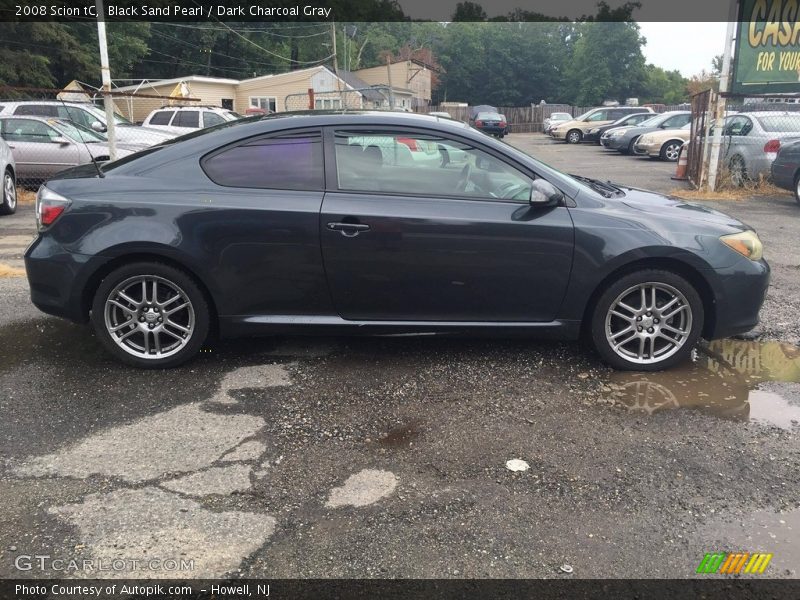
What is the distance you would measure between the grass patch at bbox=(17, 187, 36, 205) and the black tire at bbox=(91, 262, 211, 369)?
8875 mm

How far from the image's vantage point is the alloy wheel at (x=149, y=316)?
414 cm

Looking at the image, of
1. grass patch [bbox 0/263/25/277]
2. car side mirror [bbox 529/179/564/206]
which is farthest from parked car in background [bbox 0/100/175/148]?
car side mirror [bbox 529/179/564/206]

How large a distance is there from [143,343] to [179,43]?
56924 millimetres

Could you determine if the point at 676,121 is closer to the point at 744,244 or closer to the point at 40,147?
the point at 40,147

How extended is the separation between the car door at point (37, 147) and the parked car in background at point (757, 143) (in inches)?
507

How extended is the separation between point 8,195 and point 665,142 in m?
18.2

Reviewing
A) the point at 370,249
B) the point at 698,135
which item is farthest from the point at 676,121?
the point at 370,249

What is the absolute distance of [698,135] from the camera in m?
13.5

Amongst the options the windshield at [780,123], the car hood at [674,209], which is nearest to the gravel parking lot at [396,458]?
the car hood at [674,209]

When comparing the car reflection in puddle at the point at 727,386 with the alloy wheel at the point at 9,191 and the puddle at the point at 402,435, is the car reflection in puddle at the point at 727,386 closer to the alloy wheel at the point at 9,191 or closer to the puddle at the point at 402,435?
the puddle at the point at 402,435

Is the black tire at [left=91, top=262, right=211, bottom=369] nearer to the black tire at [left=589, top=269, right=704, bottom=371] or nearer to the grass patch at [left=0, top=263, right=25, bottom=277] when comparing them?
the black tire at [left=589, top=269, right=704, bottom=371]

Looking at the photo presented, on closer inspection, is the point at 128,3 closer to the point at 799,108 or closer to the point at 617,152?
the point at 617,152

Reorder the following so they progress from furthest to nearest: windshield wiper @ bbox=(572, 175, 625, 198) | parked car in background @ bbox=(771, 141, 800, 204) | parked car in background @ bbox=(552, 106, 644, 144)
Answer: parked car in background @ bbox=(552, 106, 644, 144)
parked car in background @ bbox=(771, 141, 800, 204)
windshield wiper @ bbox=(572, 175, 625, 198)

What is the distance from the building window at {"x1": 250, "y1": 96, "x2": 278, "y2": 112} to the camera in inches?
1622
